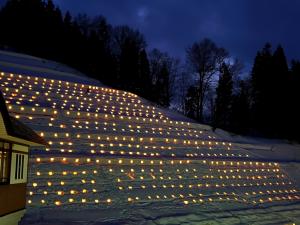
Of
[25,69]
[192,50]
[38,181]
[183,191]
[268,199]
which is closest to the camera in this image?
[38,181]

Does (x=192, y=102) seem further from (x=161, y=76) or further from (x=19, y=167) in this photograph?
(x=19, y=167)

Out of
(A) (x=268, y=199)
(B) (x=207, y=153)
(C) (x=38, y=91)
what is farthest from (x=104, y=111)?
(A) (x=268, y=199)

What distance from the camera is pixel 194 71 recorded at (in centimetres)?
3297

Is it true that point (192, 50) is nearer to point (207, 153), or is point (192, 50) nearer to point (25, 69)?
point (25, 69)

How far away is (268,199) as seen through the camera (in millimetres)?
11102

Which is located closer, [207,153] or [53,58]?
[207,153]

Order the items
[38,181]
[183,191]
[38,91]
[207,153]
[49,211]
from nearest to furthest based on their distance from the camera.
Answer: [49,211] → [38,181] → [183,191] → [207,153] → [38,91]

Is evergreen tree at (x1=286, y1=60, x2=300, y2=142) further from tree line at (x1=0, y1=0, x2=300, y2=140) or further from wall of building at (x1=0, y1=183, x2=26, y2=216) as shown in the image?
wall of building at (x1=0, y1=183, x2=26, y2=216)

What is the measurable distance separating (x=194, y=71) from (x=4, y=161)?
28.5 metres

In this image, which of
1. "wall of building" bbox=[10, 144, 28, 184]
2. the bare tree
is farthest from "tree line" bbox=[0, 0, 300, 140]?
→ "wall of building" bbox=[10, 144, 28, 184]

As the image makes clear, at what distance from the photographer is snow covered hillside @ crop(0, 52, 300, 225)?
8305 millimetres

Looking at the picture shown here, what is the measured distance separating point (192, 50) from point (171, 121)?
63.9 feet

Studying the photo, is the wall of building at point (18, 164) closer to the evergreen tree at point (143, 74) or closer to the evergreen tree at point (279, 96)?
the evergreen tree at point (279, 96)

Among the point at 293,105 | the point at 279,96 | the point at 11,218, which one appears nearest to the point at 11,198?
the point at 11,218
